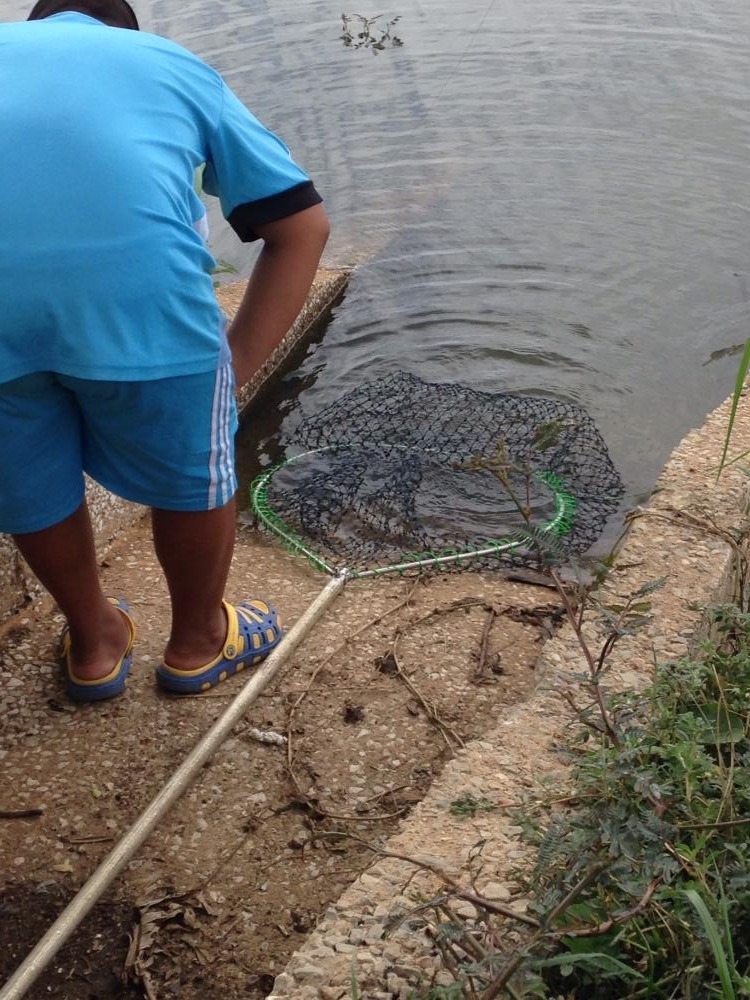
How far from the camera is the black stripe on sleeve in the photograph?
99.8 inches

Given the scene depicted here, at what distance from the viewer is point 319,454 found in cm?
515

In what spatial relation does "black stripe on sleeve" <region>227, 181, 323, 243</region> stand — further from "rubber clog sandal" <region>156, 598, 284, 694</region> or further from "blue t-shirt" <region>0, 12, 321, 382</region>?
"rubber clog sandal" <region>156, 598, 284, 694</region>

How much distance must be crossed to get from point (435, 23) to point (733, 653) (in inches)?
367

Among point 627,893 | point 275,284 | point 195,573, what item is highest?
point 275,284

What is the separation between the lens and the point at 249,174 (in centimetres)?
247

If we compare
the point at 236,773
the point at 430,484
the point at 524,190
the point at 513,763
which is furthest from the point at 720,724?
the point at 524,190

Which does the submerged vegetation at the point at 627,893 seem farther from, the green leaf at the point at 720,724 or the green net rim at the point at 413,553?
the green net rim at the point at 413,553

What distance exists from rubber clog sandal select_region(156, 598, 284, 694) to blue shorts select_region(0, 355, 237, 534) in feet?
2.24

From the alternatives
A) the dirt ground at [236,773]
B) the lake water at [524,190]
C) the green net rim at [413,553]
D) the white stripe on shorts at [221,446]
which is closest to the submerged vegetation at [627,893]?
the dirt ground at [236,773]

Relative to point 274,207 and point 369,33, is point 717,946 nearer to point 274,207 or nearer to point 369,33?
point 274,207

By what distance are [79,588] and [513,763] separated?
1307mm

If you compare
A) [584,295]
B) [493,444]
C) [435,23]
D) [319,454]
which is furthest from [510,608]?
[435,23]

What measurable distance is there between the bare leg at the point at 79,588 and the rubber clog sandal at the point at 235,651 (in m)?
0.19

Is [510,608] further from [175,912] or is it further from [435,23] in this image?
[435,23]
